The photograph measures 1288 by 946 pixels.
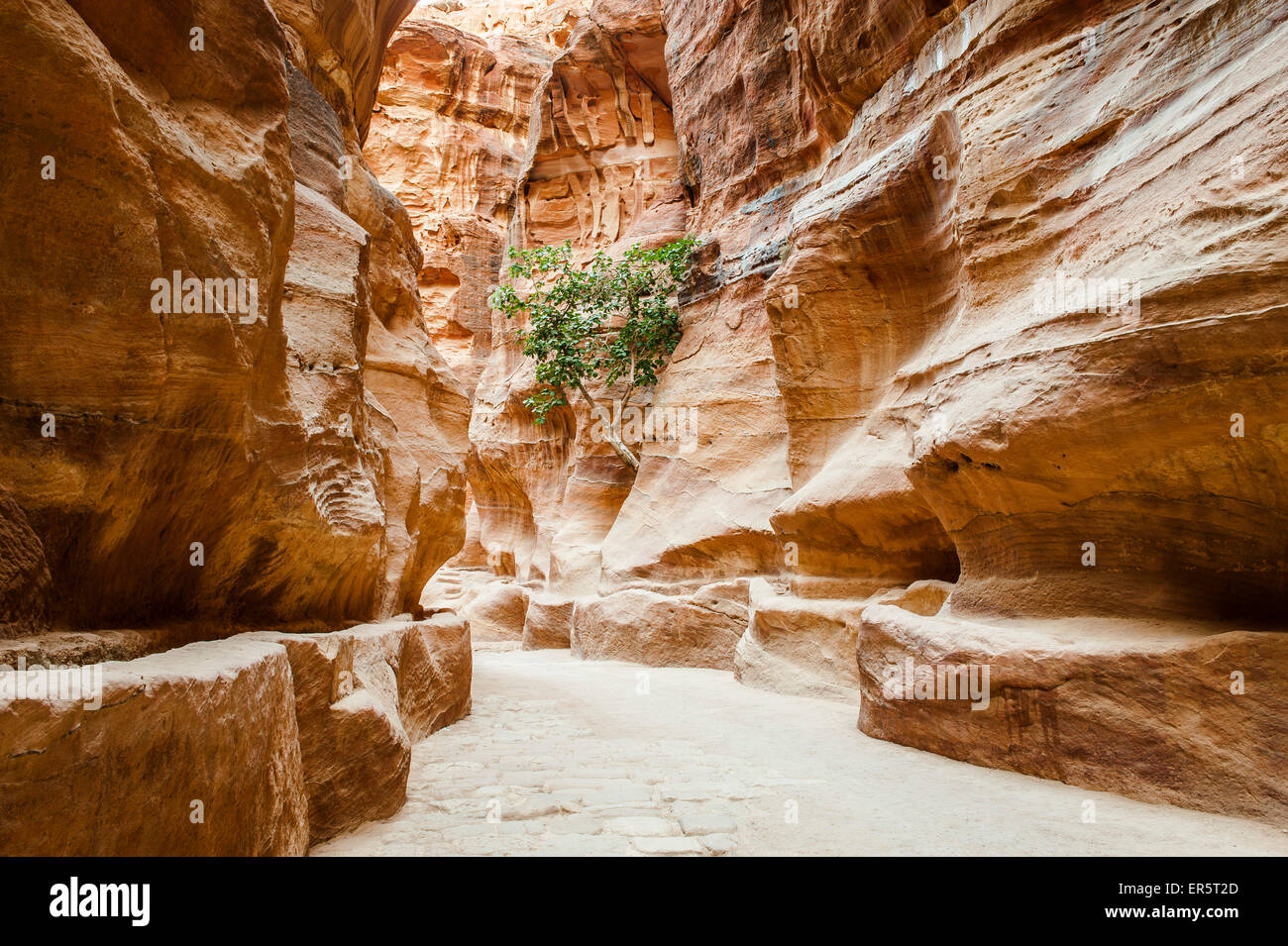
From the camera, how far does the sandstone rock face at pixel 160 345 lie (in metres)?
2.08

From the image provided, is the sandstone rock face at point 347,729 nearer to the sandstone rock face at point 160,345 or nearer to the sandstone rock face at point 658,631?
the sandstone rock face at point 160,345

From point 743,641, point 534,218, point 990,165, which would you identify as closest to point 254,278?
point 990,165

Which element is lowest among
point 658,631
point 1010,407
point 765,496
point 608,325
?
point 658,631

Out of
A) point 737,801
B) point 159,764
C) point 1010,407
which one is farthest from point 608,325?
point 159,764

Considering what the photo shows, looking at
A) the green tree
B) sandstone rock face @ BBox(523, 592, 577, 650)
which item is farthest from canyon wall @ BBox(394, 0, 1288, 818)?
the green tree

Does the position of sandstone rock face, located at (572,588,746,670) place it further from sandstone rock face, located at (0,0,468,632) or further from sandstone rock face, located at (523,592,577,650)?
sandstone rock face, located at (0,0,468,632)

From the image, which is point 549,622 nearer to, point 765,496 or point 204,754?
point 765,496

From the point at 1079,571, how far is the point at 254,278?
465 cm

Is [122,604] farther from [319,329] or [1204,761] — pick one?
[1204,761]

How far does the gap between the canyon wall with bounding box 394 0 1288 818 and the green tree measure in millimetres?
1691

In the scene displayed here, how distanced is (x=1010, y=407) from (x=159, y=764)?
4.39 m

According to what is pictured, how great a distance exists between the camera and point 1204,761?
3.28m

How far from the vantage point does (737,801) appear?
361cm

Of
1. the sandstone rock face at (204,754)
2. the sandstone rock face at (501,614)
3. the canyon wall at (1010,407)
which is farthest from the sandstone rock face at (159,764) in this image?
the sandstone rock face at (501,614)
